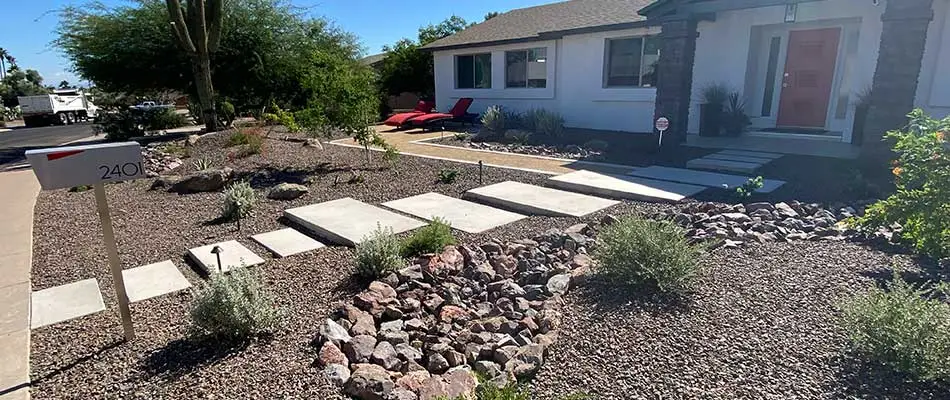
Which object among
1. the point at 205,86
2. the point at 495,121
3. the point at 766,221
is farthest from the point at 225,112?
the point at 766,221

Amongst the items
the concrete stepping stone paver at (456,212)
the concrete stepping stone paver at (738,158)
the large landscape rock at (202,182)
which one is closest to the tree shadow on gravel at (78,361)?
the concrete stepping stone paver at (456,212)

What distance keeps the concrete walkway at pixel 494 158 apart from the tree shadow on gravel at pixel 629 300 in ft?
16.0

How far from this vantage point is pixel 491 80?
1730 centimetres

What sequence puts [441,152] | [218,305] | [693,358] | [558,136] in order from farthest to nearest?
[558,136], [441,152], [218,305], [693,358]

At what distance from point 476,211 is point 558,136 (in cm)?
712

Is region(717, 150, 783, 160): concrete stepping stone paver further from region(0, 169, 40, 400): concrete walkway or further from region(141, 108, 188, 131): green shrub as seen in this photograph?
region(141, 108, 188, 131): green shrub

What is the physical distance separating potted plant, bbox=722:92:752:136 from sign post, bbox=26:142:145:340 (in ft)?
36.9

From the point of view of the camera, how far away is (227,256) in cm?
490

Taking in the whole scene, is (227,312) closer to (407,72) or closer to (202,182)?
(202,182)

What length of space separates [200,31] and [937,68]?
1501cm

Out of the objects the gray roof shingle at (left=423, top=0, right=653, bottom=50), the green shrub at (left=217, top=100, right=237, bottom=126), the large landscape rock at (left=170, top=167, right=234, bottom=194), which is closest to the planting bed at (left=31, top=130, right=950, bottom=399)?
the large landscape rock at (left=170, top=167, right=234, bottom=194)

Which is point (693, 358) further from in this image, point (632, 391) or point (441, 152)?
point (441, 152)

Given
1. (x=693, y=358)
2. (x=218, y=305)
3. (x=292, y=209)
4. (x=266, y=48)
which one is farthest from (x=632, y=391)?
(x=266, y=48)

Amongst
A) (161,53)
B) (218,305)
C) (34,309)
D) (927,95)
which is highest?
(161,53)
